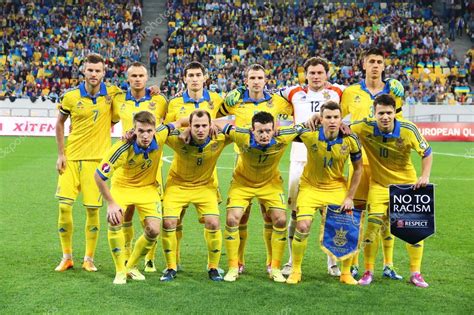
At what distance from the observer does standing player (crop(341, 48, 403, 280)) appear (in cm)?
728

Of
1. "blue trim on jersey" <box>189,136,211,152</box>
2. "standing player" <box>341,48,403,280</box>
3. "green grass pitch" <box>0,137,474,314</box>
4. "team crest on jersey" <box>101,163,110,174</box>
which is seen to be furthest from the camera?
"standing player" <box>341,48,403,280</box>

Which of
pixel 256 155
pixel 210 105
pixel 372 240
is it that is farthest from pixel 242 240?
pixel 210 105

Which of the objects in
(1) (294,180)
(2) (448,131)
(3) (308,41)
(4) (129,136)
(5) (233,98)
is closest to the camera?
(4) (129,136)

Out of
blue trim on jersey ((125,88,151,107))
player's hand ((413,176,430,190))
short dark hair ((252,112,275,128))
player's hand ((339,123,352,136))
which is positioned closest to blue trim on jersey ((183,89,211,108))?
blue trim on jersey ((125,88,151,107))

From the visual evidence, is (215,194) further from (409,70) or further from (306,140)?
(409,70)

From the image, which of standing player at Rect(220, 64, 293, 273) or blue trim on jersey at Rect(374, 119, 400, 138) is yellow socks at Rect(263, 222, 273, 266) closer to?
standing player at Rect(220, 64, 293, 273)

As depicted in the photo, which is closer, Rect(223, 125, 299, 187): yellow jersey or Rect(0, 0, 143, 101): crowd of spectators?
Rect(223, 125, 299, 187): yellow jersey

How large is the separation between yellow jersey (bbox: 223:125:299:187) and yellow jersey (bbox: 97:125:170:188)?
2.37 ft

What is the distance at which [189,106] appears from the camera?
24.8 ft

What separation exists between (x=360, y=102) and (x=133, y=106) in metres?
2.45

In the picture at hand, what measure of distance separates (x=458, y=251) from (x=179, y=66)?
2574cm

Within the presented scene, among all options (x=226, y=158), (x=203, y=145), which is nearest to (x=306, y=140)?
(x=203, y=145)

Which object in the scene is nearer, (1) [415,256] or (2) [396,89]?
(1) [415,256]

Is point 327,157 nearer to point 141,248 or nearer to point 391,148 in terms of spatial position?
point 391,148
